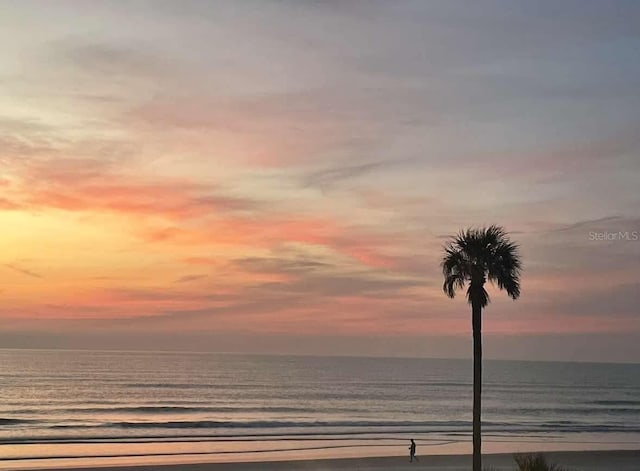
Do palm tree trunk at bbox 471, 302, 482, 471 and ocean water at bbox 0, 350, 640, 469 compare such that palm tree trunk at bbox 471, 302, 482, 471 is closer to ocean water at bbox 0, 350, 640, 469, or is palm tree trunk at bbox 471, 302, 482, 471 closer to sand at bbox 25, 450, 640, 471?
sand at bbox 25, 450, 640, 471

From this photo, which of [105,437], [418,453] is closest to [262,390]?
[105,437]

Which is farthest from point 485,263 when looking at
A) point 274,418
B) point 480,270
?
point 274,418

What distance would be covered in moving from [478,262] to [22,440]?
35442mm

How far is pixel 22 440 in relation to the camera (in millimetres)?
49844

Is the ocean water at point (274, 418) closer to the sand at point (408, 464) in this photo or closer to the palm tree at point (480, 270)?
the sand at point (408, 464)

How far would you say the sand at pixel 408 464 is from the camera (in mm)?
36188

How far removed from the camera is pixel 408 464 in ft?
124

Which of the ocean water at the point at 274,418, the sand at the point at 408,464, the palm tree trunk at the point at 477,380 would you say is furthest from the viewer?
the ocean water at the point at 274,418

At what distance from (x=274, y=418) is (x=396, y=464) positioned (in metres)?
36.7

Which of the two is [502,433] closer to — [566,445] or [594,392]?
[566,445]

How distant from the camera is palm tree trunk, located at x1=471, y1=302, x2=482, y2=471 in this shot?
26.2 meters

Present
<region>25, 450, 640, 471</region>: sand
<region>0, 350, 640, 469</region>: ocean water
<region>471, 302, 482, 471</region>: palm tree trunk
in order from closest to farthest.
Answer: <region>471, 302, 482, 471</region>: palm tree trunk
<region>25, 450, 640, 471</region>: sand
<region>0, 350, 640, 469</region>: ocean water

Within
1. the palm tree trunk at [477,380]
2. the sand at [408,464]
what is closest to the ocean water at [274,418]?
the sand at [408,464]

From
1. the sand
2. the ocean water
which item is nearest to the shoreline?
the sand
